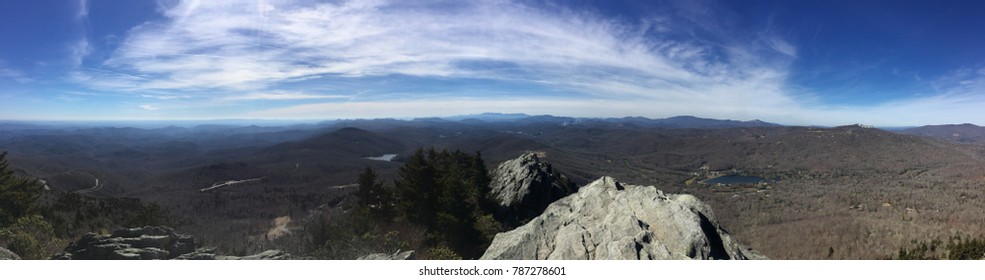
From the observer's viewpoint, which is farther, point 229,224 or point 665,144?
point 665,144

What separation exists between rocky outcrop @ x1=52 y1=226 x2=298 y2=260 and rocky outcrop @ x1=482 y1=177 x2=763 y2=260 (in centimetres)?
614

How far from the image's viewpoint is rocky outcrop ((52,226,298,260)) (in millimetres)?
9000

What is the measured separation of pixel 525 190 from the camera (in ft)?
62.5

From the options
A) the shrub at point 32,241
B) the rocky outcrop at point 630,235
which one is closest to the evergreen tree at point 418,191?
the rocky outcrop at point 630,235

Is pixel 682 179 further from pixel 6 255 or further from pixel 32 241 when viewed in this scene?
pixel 6 255

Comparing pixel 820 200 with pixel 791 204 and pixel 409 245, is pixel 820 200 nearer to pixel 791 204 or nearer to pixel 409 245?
pixel 791 204

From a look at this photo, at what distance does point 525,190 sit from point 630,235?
1125 cm

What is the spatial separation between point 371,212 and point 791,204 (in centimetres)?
9161

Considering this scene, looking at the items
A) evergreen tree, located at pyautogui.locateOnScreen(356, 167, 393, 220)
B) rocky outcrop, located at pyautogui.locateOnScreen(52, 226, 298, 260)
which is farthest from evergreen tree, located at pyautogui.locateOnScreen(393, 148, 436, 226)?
rocky outcrop, located at pyautogui.locateOnScreen(52, 226, 298, 260)

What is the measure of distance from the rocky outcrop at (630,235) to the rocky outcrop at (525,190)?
28.8 ft

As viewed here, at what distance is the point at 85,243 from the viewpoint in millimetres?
9211

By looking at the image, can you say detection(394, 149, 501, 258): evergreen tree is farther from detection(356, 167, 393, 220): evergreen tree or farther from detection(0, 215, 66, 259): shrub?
detection(0, 215, 66, 259): shrub

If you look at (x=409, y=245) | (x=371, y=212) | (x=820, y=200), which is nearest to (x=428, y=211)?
(x=409, y=245)

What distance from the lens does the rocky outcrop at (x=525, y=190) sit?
1850 centimetres
